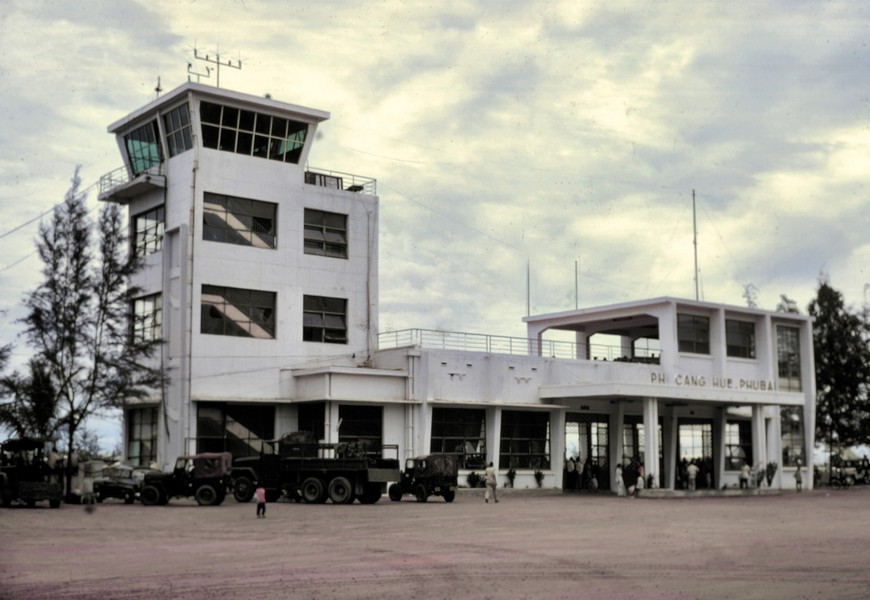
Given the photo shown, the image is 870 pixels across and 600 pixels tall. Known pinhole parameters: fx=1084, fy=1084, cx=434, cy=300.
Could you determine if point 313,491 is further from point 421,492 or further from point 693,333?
point 693,333

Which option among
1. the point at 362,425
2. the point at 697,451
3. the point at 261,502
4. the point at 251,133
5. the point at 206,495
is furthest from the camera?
the point at 697,451

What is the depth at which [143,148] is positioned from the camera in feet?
146

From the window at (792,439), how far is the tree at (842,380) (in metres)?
13.2

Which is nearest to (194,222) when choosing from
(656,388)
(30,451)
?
(30,451)

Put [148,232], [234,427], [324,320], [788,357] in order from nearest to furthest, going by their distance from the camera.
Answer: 1. [234,427]
2. [148,232]
3. [324,320]
4. [788,357]

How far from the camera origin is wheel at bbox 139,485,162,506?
31875 millimetres

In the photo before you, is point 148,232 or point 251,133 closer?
point 251,133

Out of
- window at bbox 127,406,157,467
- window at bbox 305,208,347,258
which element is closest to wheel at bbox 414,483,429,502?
window at bbox 127,406,157,467

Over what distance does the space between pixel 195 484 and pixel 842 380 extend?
4903 centimetres

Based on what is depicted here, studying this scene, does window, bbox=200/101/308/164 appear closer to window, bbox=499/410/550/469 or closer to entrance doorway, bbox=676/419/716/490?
window, bbox=499/410/550/469

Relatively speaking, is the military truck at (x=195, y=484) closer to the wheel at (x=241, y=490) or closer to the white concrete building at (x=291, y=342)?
the wheel at (x=241, y=490)

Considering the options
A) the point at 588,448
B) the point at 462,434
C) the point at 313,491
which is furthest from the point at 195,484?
the point at 588,448

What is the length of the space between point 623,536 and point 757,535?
2.77 metres

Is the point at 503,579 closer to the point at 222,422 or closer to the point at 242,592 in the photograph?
the point at 242,592
